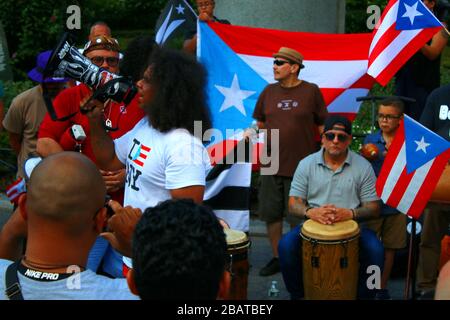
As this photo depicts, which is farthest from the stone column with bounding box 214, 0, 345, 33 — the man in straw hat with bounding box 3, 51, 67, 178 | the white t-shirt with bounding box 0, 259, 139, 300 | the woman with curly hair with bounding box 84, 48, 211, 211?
the white t-shirt with bounding box 0, 259, 139, 300

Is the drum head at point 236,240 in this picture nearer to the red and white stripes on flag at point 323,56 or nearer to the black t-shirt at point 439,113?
the black t-shirt at point 439,113

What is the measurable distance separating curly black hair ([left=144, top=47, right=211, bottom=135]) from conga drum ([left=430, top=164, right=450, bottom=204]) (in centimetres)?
179

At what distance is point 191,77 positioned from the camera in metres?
3.94

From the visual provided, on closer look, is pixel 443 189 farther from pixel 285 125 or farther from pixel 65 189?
pixel 65 189

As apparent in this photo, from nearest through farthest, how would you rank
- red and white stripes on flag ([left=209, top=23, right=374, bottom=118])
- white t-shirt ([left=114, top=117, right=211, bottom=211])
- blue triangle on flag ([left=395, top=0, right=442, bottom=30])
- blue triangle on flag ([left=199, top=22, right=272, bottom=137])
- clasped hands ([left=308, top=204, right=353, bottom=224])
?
white t-shirt ([left=114, top=117, right=211, bottom=211])
clasped hands ([left=308, top=204, right=353, bottom=224])
blue triangle on flag ([left=395, top=0, right=442, bottom=30])
blue triangle on flag ([left=199, top=22, right=272, bottom=137])
red and white stripes on flag ([left=209, top=23, right=374, bottom=118])

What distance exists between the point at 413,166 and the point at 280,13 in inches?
162

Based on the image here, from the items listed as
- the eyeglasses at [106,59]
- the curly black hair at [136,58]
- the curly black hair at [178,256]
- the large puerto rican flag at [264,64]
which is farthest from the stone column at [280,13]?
the curly black hair at [178,256]

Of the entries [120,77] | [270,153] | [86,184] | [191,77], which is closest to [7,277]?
[86,184]

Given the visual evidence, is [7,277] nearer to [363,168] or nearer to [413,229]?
[413,229]

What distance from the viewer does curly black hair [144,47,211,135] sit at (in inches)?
150

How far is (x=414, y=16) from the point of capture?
18.6 ft

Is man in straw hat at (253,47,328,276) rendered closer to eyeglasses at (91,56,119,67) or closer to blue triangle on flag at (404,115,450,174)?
eyeglasses at (91,56,119,67)

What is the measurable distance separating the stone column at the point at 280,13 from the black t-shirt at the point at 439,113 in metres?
3.03

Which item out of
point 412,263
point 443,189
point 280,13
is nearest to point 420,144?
point 443,189
